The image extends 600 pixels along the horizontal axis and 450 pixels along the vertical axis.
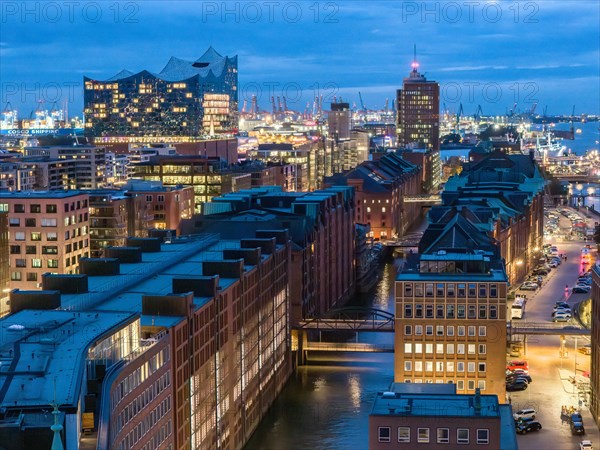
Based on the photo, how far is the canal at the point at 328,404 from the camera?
27.1 metres

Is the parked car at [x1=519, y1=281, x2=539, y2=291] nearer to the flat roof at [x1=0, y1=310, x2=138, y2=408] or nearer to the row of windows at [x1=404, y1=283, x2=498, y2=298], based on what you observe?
the row of windows at [x1=404, y1=283, x2=498, y2=298]

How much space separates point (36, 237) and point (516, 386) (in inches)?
650

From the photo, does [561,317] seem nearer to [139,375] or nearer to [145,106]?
[139,375]

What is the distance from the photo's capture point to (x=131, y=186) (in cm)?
5378

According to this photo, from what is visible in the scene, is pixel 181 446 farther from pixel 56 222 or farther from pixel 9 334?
pixel 56 222

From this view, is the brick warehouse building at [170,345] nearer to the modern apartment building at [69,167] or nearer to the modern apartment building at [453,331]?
the modern apartment building at [453,331]

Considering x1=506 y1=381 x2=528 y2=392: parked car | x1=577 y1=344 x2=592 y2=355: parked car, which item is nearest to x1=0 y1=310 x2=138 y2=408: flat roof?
x1=506 y1=381 x2=528 y2=392: parked car

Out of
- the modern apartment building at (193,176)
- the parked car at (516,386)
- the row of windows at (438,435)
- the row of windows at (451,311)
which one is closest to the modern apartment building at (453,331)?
the row of windows at (451,311)

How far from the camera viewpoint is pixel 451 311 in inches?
1117

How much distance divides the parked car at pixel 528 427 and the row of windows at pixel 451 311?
9.16 feet

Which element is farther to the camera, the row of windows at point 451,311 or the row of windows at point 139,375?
the row of windows at point 451,311

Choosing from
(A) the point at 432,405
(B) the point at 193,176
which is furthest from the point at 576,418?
(B) the point at 193,176

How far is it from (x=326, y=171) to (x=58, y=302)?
246ft

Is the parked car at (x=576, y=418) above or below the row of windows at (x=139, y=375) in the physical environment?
below
